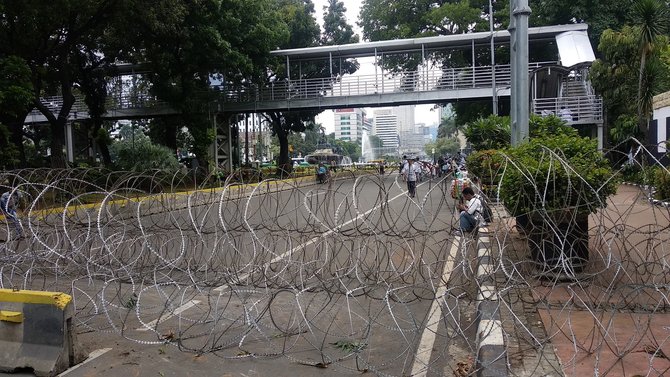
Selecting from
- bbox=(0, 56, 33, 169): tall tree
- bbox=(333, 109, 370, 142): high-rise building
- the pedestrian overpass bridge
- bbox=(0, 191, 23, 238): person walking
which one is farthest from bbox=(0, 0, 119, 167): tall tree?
bbox=(333, 109, 370, 142): high-rise building

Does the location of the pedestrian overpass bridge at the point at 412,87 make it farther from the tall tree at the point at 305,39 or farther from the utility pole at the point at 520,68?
the utility pole at the point at 520,68

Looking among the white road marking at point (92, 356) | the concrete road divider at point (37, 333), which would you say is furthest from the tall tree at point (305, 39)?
the concrete road divider at point (37, 333)

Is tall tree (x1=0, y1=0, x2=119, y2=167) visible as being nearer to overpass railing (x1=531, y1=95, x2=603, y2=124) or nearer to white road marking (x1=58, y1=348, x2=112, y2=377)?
white road marking (x1=58, y1=348, x2=112, y2=377)

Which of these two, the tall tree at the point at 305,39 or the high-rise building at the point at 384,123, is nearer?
the tall tree at the point at 305,39

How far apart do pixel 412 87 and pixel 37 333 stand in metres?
27.7

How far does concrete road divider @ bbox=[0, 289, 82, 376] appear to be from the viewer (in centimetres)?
455

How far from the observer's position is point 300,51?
105ft

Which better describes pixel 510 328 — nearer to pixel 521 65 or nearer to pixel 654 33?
pixel 521 65

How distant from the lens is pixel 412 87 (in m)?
30.5

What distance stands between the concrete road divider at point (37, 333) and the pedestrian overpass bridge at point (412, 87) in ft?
78.5

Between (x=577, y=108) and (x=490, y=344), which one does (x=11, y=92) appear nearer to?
(x=490, y=344)

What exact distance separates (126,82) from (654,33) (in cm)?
2907

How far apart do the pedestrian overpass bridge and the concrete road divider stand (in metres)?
23.9

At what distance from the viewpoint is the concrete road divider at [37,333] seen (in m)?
4.55
